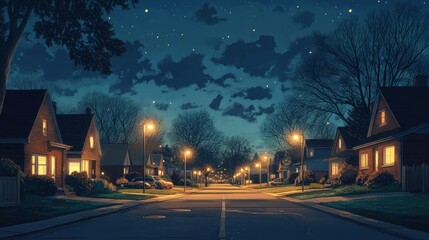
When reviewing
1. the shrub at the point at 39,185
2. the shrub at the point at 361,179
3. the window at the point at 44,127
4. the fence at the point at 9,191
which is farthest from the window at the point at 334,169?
the fence at the point at 9,191

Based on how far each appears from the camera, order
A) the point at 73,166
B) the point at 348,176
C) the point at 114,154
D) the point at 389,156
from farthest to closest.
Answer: the point at 114,154 < the point at 73,166 < the point at 348,176 < the point at 389,156

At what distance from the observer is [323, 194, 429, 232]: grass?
1875 cm

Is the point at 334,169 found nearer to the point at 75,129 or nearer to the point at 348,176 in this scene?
the point at 348,176

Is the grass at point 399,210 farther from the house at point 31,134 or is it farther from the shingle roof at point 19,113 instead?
the shingle roof at point 19,113

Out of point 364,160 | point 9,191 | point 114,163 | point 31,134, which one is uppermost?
point 31,134

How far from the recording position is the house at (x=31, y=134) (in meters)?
37.7

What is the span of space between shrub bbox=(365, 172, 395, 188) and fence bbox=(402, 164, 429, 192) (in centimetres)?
421

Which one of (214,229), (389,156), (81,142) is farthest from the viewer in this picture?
(81,142)

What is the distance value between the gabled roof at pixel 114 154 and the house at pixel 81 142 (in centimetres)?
1932

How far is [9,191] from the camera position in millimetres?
25250

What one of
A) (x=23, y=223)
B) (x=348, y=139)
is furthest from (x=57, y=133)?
(x=348, y=139)

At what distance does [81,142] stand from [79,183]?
37.8ft

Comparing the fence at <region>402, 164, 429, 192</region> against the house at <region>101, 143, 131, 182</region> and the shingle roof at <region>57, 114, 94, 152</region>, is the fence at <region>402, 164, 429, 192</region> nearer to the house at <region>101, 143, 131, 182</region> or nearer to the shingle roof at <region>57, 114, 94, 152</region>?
the shingle roof at <region>57, 114, 94, 152</region>

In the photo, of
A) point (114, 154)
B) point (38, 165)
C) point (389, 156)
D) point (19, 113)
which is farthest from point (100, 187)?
point (114, 154)
